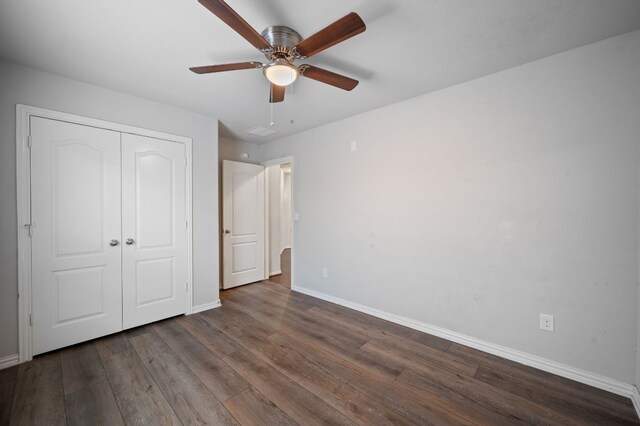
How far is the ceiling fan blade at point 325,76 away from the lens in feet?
5.86

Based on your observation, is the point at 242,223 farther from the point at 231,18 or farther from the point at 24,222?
the point at 231,18

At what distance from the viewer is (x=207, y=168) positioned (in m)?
3.39

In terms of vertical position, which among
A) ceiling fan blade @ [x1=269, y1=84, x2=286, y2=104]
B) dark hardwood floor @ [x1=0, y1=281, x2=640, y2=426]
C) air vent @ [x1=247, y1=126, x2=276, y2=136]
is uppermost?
air vent @ [x1=247, y1=126, x2=276, y2=136]

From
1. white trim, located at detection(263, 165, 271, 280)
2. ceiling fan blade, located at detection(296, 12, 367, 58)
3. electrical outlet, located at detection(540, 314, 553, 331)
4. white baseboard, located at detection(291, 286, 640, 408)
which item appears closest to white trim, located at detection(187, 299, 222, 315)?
white trim, located at detection(263, 165, 271, 280)

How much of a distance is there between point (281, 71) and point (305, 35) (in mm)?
333

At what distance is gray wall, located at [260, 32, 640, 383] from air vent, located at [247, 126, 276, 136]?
1324 mm

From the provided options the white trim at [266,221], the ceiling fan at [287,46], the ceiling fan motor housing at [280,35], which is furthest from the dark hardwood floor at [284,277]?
the ceiling fan motor housing at [280,35]

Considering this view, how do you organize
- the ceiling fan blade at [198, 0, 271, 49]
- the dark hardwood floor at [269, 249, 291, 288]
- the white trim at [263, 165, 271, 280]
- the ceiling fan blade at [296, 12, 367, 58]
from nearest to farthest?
the ceiling fan blade at [198, 0, 271, 49] < the ceiling fan blade at [296, 12, 367, 58] < the dark hardwood floor at [269, 249, 291, 288] < the white trim at [263, 165, 271, 280]

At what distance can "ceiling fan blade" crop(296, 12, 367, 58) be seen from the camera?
130 centimetres

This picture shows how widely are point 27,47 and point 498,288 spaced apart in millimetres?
4321

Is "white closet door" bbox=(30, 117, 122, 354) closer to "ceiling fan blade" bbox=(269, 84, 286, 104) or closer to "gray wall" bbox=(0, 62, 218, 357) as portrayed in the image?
"gray wall" bbox=(0, 62, 218, 357)

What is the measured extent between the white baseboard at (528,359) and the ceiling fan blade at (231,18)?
9.66 feet

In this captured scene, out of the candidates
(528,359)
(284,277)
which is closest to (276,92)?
(528,359)

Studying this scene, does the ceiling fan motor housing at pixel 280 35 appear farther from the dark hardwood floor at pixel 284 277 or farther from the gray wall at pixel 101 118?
the dark hardwood floor at pixel 284 277
